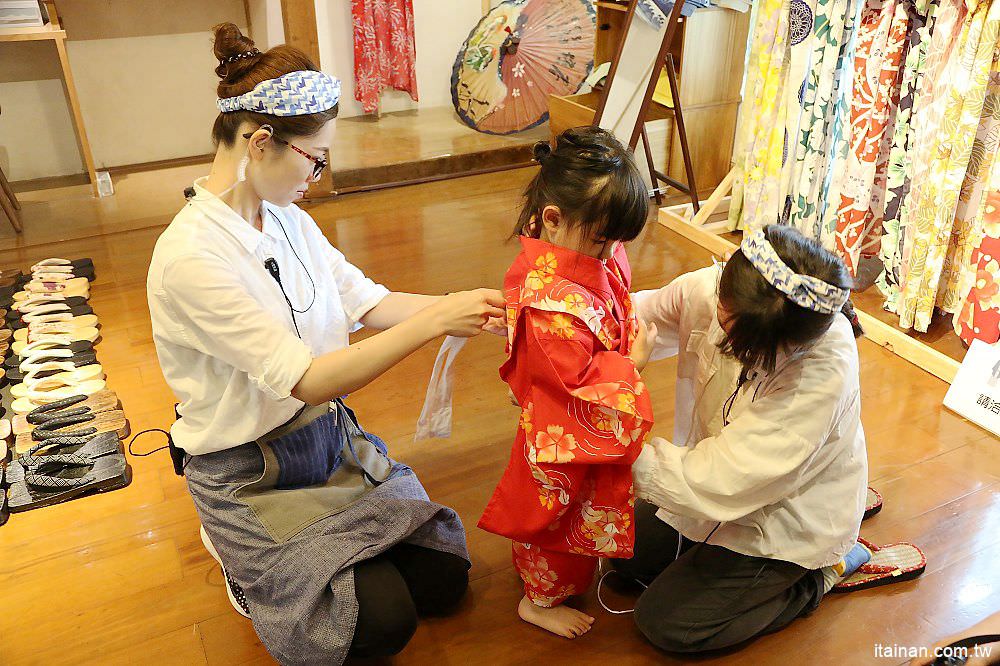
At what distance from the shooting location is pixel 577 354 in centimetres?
151

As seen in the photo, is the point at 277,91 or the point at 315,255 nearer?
the point at 277,91

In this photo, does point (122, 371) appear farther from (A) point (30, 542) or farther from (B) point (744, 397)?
(B) point (744, 397)

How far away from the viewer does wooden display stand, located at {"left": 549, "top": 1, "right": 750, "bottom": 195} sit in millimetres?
3803

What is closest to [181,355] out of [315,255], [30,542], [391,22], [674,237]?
[315,255]

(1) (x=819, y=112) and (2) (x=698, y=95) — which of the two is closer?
(1) (x=819, y=112)

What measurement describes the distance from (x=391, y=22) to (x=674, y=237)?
2219 millimetres

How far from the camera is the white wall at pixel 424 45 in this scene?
4840 millimetres

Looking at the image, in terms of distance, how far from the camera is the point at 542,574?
68.8 inches

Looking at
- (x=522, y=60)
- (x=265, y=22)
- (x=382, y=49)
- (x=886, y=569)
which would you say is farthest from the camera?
(x=382, y=49)

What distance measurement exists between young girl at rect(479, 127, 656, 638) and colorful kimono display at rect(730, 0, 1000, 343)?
4.74 feet

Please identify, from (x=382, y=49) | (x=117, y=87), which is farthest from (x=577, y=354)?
(x=382, y=49)

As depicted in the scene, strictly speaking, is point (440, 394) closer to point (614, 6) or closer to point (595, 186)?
point (595, 186)

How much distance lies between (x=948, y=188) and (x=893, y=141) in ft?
0.99

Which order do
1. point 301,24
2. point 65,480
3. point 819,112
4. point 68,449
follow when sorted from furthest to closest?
point 301,24
point 819,112
point 68,449
point 65,480
